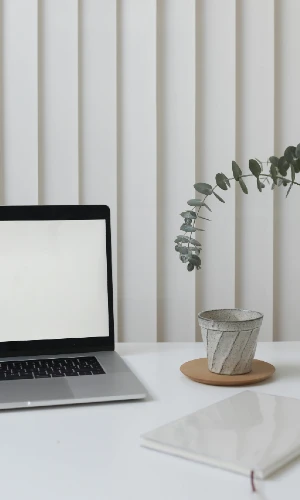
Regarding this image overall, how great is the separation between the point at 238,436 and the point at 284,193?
3.24 feet

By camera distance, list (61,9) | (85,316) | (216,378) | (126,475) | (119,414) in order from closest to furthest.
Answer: (126,475), (119,414), (216,378), (85,316), (61,9)

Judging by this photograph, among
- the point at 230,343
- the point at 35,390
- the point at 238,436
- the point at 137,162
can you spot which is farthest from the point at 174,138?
the point at 238,436

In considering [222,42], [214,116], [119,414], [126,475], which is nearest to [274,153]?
[214,116]

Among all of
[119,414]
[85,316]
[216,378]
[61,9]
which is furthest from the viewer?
[61,9]

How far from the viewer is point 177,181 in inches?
59.6

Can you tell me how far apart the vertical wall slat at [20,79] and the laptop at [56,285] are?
0.46 metres

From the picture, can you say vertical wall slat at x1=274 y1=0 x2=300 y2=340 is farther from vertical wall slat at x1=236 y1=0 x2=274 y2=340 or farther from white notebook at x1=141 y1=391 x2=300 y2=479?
white notebook at x1=141 y1=391 x2=300 y2=479

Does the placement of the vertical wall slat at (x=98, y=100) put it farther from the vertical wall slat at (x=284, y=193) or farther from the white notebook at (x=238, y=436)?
the white notebook at (x=238, y=436)

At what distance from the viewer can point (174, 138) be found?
151cm

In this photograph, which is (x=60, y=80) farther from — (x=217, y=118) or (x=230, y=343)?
(x=230, y=343)

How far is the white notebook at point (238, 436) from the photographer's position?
0.60 m

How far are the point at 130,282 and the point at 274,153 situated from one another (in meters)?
0.49

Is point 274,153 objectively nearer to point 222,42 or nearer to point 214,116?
point 214,116

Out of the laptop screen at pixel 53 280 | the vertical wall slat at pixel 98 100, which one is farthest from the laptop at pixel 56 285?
the vertical wall slat at pixel 98 100
